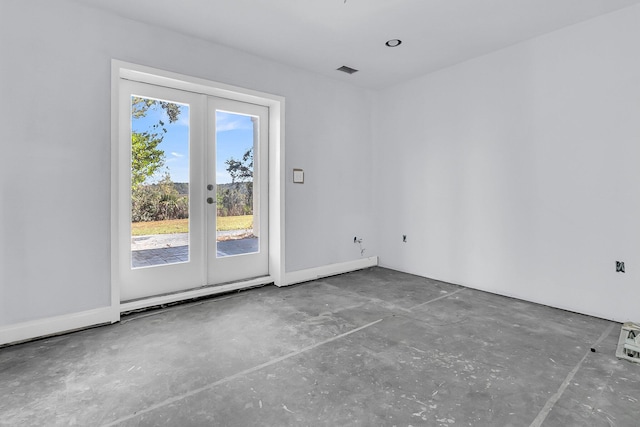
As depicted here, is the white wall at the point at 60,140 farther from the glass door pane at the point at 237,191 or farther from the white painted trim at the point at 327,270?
the white painted trim at the point at 327,270

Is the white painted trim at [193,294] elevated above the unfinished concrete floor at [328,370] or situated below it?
above

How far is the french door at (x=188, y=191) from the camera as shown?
3211 millimetres

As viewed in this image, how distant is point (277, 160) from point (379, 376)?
9.14 ft

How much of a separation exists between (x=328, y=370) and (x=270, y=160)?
2.77 m

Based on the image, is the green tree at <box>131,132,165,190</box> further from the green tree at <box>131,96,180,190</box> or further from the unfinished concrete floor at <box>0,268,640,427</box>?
the unfinished concrete floor at <box>0,268,640,427</box>

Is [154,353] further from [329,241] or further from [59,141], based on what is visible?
[329,241]

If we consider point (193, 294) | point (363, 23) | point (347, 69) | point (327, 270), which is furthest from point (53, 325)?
point (347, 69)

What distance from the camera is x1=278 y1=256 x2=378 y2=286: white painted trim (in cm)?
415

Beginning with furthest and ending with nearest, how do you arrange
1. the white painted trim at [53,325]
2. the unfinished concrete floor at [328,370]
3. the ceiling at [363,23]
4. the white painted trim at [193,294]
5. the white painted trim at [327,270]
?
the white painted trim at [327,270] → the white painted trim at [193,294] → the ceiling at [363,23] → the white painted trim at [53,325] → the unfinished concrete floor at [328,370]

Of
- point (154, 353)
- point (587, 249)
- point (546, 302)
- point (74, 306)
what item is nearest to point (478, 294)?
point (546, 302)

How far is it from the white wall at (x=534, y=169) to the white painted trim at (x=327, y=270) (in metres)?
0.59

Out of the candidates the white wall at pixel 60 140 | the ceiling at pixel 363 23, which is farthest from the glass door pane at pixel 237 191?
the ceiling at pixel 363 23

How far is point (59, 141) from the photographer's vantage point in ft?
8.66

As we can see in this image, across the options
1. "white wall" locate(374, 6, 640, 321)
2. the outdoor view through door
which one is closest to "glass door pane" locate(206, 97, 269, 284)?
the outdoor view through door
